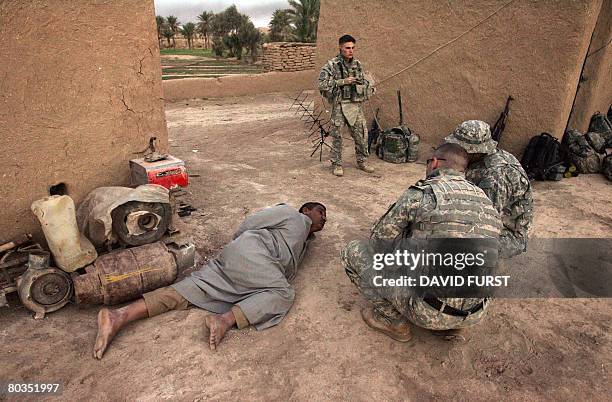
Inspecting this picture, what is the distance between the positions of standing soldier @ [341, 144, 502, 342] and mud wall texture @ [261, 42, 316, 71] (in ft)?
44.0

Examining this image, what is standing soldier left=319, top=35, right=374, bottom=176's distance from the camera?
5.58m

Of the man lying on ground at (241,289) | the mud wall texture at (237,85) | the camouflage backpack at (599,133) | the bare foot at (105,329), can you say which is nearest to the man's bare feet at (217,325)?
the man lying on ground at (241,289)

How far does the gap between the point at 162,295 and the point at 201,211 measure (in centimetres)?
174

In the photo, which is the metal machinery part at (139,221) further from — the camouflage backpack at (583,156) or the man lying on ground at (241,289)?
the camouflage backpack at (583,156)

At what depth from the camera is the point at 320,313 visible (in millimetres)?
2854

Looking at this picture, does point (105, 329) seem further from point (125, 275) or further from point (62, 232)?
point (62, 232)

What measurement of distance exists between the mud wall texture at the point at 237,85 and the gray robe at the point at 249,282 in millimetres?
10636

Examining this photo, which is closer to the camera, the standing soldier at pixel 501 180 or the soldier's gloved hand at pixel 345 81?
the standing soldier at pixel 501 180

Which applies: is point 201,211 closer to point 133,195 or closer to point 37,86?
point 133,195

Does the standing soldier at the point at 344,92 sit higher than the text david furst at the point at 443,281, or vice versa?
the standing soldier at the point at 344,92

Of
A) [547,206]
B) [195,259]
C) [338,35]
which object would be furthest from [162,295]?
[338,35]

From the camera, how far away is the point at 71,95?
10.8ft

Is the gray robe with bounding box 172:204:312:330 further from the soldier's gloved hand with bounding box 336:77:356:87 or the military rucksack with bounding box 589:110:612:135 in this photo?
the military rucksack with bounding box 589:110:612:135

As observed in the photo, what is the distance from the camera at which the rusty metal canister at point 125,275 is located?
8.77ft
